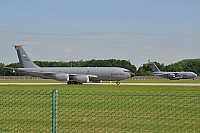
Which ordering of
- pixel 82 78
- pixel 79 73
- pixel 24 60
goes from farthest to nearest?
pixel 24 60 → pixel 79 73 → pixel 82 78

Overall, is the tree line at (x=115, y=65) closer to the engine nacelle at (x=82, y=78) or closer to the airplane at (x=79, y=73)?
the airplane at (x=79, y=73)

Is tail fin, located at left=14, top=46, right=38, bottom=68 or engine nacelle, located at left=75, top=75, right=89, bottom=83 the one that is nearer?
engine nacelle, located at left=75, top=75, right=89, bottom=83

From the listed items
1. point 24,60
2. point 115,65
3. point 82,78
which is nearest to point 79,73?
point 82,78

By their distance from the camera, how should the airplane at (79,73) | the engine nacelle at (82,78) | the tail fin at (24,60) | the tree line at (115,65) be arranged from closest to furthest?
the engine nacelle at (82,78) < the airplane at (79,73) < the tail fin at (24,60) < the tree line at (115,65)

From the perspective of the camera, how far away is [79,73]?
71.2 metres

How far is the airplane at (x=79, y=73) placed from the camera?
68875 millimetres

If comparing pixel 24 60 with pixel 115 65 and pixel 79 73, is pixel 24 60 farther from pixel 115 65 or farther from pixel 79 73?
pixel 115 65

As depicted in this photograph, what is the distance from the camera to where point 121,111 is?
20.1 m

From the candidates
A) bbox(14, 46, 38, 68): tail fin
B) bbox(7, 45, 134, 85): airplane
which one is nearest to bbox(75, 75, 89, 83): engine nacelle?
bbox(7, 45, 134, 85): airplane

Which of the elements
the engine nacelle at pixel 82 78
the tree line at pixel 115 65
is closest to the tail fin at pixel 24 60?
the engine nacelle at pixel 82 78

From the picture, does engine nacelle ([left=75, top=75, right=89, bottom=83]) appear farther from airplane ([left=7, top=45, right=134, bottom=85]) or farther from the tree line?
the tree line

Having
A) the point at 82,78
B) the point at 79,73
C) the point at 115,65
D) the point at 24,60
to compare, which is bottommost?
the point at 82,78

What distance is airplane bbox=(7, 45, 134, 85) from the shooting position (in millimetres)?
68875

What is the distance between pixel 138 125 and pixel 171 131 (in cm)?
149
